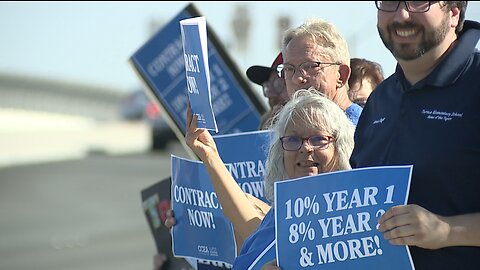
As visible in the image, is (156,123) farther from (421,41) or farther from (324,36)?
(421,41)

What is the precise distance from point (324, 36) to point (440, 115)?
1534 millimetres

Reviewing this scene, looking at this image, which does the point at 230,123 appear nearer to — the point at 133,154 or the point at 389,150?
the point at 389,150

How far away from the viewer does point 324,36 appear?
4922 millimetres

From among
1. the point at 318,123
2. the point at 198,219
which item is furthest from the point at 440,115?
the point at 198,219

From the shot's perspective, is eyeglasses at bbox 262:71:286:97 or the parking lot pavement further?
the parking lot pavement

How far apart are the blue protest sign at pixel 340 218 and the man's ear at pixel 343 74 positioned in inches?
52.1

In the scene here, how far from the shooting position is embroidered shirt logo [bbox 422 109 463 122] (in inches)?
134

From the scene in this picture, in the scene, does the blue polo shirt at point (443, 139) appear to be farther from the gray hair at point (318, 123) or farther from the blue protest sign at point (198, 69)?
the blue protest sign at point (198, 69)

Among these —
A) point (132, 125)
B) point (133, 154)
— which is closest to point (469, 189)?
point (133, 154)

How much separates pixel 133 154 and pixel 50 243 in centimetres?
1468

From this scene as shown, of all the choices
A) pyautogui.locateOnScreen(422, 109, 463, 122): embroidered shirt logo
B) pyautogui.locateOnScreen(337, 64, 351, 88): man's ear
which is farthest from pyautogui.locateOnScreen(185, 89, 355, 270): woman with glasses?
pyautogui.locateOnScreen(422, 109, 463, 122): embroidered shirt logo

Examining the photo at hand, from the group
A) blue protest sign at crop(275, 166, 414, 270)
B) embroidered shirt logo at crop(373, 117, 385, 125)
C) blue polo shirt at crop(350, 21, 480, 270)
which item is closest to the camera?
blue polo shirt at crop(350, 21, 480, 270)

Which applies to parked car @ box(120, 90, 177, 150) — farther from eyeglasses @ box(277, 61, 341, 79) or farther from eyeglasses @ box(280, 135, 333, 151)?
eyeglasses @ box(280, 135, 333, 151)

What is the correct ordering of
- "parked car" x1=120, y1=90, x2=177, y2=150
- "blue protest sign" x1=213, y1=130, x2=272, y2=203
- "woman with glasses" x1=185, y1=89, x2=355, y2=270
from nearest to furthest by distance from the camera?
"woman with glasses" x1=185, y1=89, x2=355, y2=270 → "blue protest sign" x1=213, y1=130, x2=272, y2=203 → "parked car" x1=120, y1=90, x2=177, y2=150
